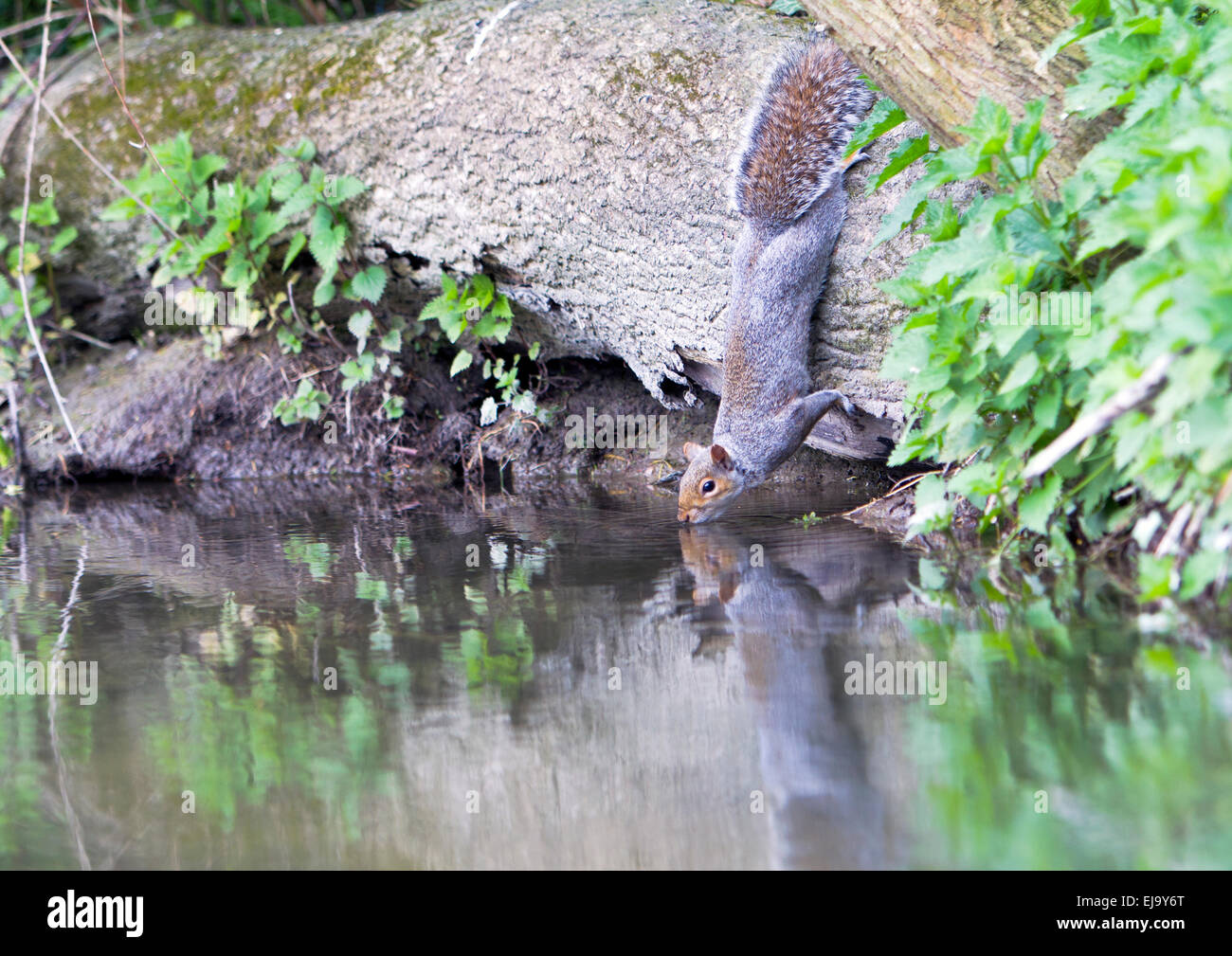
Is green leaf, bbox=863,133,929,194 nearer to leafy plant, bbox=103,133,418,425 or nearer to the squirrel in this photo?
the squirrel

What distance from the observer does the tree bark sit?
4.36m

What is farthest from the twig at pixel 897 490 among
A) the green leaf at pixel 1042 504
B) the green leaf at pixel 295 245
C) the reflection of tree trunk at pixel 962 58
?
the green leaf at pixel 295 245

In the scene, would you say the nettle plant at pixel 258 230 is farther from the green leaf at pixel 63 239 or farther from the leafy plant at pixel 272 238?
the green leaf at pixel 63 239

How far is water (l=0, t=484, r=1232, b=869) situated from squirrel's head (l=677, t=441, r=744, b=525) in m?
0.60

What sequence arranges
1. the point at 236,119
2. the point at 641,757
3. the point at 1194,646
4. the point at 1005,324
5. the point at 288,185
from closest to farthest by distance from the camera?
the point at 641,757, the point at 1194,646, the point at 1005,324, the point at 288,185, the point at 236,119

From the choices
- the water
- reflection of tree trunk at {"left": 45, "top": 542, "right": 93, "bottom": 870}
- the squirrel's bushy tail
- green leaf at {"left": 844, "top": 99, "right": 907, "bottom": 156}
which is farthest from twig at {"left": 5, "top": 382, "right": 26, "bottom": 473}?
green leaf at {"left": 844, "top": 99, "right": 907, "bottom": 156}

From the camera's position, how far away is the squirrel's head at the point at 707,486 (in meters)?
4.38

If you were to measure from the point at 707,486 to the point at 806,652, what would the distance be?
6.00 feet

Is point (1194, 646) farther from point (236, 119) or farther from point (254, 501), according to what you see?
point (236, 119)

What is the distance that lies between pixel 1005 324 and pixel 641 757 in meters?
1.52

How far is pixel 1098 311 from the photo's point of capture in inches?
110

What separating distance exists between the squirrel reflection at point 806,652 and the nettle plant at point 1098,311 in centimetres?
40
